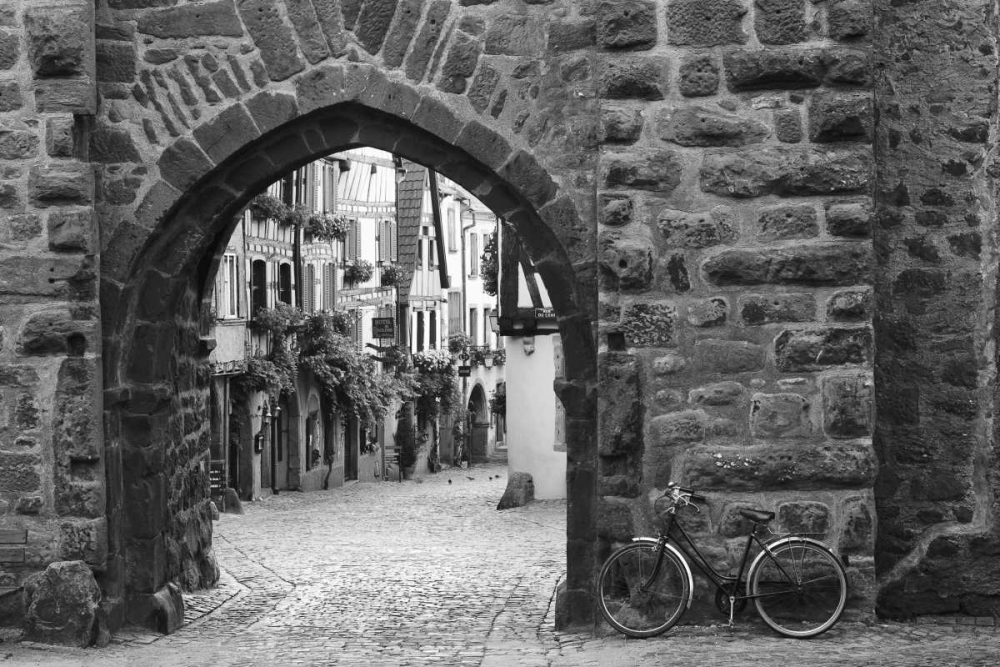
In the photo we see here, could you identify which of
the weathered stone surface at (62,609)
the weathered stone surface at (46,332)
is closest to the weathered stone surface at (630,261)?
the weathered stone surface at (46,332)

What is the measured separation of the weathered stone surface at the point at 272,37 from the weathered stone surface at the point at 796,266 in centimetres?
244

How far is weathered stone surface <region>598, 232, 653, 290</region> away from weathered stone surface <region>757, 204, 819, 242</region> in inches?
21.1

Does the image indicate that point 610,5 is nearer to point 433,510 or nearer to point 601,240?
point 601,240

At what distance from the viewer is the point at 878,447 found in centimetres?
784

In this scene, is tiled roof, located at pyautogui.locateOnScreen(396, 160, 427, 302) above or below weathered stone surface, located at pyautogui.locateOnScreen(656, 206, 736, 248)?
above

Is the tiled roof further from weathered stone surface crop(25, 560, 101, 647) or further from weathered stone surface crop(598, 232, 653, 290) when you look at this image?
weathered stone surface crop(598, 232, 653, 290)

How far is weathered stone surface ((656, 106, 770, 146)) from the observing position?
7250 millimetres

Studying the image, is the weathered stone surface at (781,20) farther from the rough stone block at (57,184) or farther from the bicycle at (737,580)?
the rough stone block at (57,184)

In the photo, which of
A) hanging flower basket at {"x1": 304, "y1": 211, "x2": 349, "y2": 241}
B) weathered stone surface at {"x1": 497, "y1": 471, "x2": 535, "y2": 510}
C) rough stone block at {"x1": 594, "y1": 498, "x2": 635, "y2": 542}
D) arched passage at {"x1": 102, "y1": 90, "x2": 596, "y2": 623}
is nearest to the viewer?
rough stone block at {"x1": 594, "y1": 498, "x2": 635, "y2": 542}

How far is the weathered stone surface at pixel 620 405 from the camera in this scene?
728 cm

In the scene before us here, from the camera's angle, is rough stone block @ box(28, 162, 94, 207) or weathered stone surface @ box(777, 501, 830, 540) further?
rough stone block @ box(28, 162, 94, 207)

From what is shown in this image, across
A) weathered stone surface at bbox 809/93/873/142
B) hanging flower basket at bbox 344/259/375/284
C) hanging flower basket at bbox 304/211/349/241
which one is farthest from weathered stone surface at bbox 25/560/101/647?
hanging flower basket at bbox 344/259/375/284

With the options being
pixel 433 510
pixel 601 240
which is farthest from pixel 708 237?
pixel 433 510

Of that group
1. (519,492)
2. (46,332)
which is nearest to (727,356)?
(46,332)
